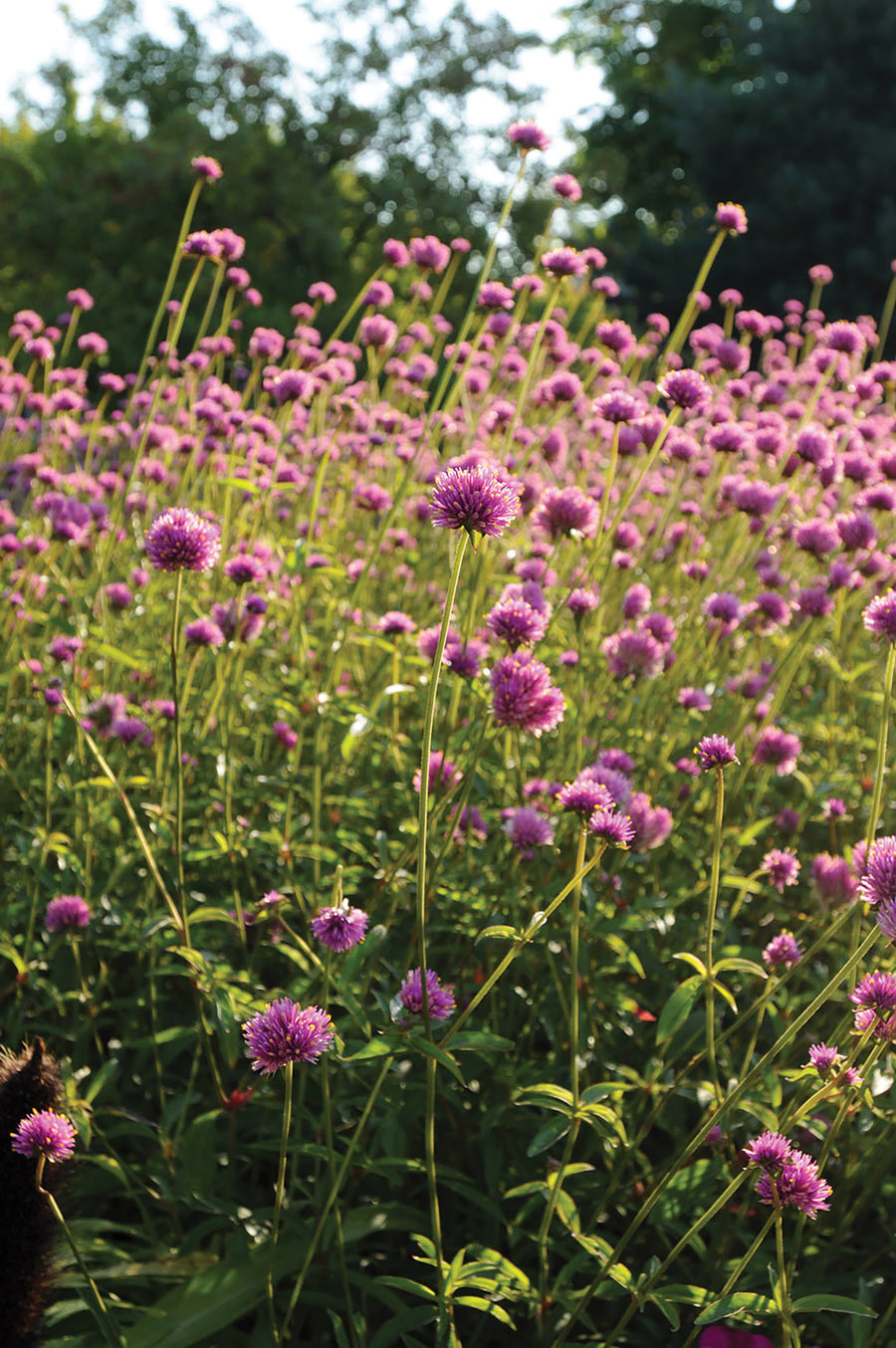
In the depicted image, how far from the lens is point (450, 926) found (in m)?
2.20

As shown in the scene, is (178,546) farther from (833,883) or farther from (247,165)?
(247,165)

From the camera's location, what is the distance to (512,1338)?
1.97 metres

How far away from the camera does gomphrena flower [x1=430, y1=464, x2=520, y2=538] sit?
1.42 metres

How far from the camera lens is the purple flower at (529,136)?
2809 mm

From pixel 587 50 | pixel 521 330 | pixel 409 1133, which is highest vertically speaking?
pixel 587 50

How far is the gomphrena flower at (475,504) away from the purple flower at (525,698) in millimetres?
363

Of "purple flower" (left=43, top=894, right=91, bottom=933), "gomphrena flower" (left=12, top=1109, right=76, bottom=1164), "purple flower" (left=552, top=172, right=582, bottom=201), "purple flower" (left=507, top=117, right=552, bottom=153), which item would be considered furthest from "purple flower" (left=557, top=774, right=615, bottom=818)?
"purple flower" (left=552, top=172, right=582, bottom=201)

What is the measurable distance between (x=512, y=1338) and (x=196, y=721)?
1.59m

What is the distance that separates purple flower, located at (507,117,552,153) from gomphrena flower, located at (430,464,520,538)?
171cm

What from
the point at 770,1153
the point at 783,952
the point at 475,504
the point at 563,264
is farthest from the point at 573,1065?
the point at 563,264

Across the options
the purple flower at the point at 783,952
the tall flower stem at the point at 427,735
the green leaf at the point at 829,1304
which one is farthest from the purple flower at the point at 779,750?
the tall flower stem at the point at 427,735

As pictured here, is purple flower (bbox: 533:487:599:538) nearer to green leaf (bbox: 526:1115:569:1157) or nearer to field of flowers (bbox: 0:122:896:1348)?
field of flowers (bbox: 0:122:896:1348)

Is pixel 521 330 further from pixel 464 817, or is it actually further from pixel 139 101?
pixel 139 101

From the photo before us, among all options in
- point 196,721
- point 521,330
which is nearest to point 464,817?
point 196,721
